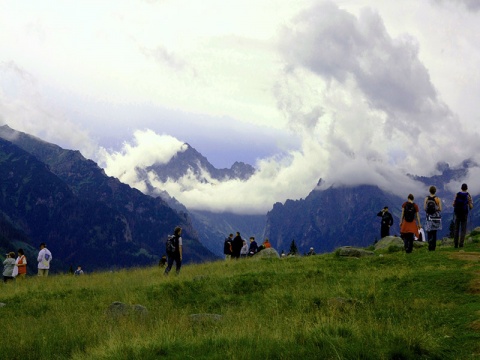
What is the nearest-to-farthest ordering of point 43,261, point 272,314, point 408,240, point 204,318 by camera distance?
point 204,318 < point 272,314 < point 408,240 < point 43,261

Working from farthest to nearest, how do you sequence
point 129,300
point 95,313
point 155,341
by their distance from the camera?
1. point 129,300
2. point 95,313
3. point 155,341

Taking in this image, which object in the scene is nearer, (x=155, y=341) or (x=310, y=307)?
(x=155, y=341)

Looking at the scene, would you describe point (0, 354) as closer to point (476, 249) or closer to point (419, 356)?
point (419, 356)

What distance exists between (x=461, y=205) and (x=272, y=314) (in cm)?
1317

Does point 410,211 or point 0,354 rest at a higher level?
point 410,211

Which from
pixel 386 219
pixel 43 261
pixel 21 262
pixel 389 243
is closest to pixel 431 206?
pixel 389 243

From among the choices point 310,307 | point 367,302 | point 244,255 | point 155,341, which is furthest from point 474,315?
point 244,255

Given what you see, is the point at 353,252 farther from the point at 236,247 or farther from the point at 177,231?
the point at 236,247

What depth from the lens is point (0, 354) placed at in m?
11.5

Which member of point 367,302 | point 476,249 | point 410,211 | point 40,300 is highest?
point 410,211

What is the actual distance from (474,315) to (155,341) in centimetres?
787

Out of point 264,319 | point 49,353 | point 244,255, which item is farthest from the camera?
point 244,255

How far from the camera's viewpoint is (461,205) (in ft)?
74.7

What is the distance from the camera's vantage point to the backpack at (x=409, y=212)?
919 inches
